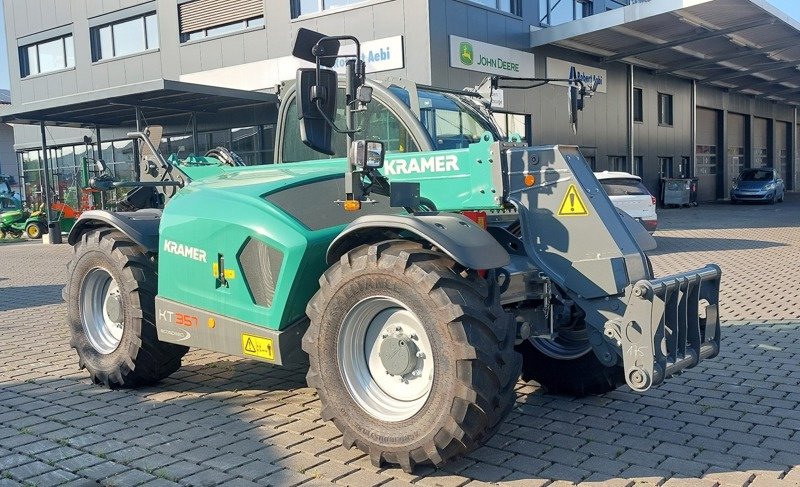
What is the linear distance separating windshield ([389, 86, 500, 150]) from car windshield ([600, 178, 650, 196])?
→ 10.1 metres

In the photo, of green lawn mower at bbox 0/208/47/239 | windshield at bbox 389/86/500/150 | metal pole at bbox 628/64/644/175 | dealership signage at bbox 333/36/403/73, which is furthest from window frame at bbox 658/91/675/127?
windshield at bbox 389/86/500/150

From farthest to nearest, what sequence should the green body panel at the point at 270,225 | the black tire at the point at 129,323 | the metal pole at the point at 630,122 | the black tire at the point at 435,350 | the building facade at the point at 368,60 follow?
the metal pole at the point at 630,122 < the building facade at the point at 368,60 < the black tire at the point at 129,323 < the green body panel at the point at 270,225 < the black tire at the point at 435,350

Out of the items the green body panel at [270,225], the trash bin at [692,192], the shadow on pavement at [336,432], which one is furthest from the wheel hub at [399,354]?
the trash bin at [692,192]

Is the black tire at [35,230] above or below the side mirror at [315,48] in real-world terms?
below

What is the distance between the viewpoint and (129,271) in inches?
220

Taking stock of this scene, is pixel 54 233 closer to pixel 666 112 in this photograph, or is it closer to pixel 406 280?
pixel 406 280

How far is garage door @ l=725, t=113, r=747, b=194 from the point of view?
3781 cm

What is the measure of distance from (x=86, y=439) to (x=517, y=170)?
3.09 m

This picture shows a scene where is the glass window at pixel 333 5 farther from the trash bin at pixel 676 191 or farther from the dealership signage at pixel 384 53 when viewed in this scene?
the trash bin at pixel 676 191

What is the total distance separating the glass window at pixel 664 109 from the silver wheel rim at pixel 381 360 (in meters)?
28.7

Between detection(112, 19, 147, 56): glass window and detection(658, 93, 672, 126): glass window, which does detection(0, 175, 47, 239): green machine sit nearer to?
detection(112, 19, 147, 56): glass window

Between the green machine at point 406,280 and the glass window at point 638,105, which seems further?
the glass window at point 638,105

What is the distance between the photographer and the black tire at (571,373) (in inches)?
202

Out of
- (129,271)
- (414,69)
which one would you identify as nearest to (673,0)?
(414,69)
